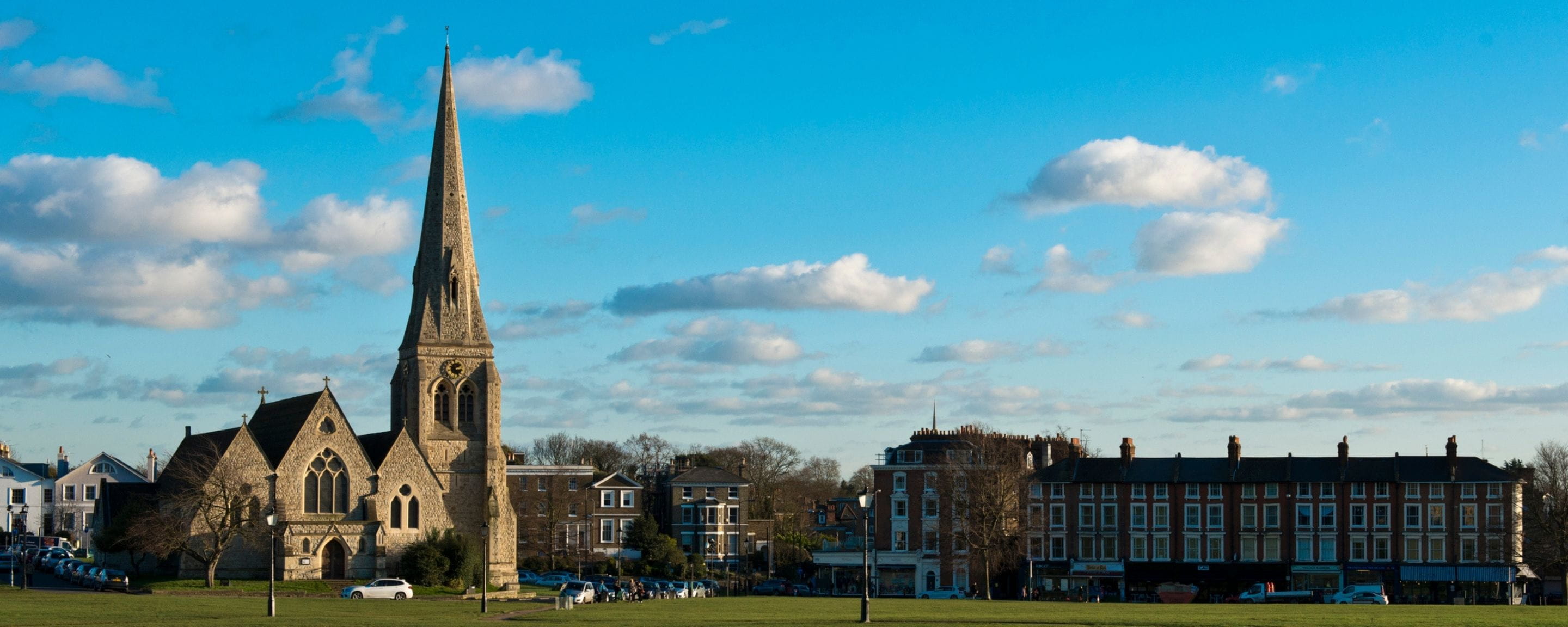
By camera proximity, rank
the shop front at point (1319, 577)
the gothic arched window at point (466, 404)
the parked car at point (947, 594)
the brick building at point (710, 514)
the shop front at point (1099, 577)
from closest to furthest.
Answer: the parked car at point (947, 594)
the shop front at point (1319, 577)
the gothic arched window at point (466, 404)
the shop front at point (1099, 577)
the brick building at point (710, 514)

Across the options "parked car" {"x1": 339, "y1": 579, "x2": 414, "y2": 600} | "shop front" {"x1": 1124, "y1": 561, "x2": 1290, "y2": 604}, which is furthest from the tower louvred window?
"shop front" {"x1": 1124, "y1": 561, "x2": 1290, "y2": 604}

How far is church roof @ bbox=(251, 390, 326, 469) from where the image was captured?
286ft

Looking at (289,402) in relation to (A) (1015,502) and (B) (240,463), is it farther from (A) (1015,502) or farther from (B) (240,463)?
(A) (1015,502)

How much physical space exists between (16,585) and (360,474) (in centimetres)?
2017

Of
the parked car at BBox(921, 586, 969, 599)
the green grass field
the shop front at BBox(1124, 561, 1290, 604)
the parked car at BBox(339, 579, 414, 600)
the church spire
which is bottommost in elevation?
the parked car at BBox(921, 586, 969, 599)

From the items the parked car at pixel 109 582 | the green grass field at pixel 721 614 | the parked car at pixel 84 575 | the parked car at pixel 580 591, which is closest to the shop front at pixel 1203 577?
the green grass field at pixel 721 614

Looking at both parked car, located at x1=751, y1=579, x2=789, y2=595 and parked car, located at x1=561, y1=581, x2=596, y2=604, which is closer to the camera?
parked car, located at x1=561, y1=581, x2=596, y2=604

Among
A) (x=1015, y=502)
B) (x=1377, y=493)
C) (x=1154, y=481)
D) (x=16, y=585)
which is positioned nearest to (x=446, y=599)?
(x=16, y=585)

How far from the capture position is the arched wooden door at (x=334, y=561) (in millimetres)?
85938

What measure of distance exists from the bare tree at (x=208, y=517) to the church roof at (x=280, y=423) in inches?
104

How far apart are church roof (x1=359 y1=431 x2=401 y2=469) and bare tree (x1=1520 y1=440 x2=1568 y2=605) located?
61.5 metres

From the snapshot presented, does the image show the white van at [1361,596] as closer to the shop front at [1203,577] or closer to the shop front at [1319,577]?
the shop front at [1319,577]

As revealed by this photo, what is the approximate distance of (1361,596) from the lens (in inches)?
3164

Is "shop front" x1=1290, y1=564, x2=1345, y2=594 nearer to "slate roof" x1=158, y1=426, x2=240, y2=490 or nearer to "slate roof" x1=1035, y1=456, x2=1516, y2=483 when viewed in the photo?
"slate roof" x1=1035, y1=456, x2=1516, y2=483
